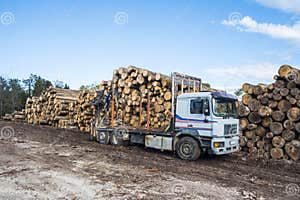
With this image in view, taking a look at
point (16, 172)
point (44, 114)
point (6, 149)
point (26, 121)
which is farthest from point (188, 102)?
point (26, 121)

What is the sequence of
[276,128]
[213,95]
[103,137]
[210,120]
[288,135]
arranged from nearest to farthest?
[210,120] < [213,95] < [288,135] < [276,128] < [103,137]

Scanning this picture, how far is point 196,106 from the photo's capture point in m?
9.02

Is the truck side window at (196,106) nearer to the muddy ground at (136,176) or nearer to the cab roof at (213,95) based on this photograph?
the cab roof at (213,95)

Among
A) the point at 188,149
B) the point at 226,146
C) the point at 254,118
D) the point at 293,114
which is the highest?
the point at 293,114

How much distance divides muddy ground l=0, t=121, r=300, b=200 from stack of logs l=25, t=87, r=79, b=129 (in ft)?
30.8

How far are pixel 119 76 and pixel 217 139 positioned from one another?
750cm

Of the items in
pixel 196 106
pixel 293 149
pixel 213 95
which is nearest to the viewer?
pixel 213 95

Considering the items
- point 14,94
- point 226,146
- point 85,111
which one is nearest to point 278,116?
point 226,146

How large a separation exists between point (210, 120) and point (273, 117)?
10.0 ft

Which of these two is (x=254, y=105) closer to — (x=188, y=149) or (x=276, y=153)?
(x=276, y=153)

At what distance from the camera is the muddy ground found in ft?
18.4

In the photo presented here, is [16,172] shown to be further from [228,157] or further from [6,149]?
[228,157]

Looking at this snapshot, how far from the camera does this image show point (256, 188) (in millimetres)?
6191

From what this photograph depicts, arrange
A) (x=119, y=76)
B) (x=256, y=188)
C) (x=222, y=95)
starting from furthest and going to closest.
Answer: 1. (x=119, y=76)
2. (x=222, y=95)
3. (x=256, y=188)
